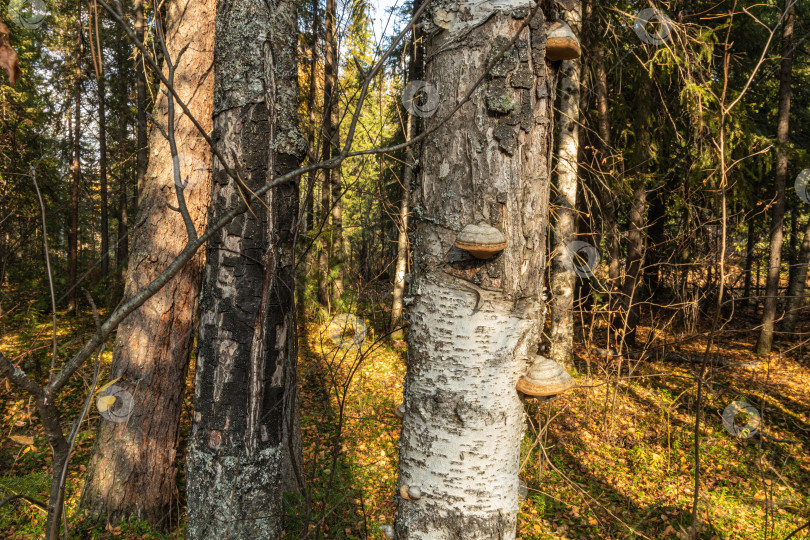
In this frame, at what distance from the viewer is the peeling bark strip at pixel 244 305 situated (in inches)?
92.4

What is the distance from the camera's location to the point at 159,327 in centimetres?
370

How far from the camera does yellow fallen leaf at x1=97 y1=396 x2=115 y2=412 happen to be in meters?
3.59

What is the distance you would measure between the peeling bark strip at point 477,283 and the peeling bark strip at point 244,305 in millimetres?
1223

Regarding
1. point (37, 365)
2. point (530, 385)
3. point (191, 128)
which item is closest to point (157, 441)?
point (191, 128)

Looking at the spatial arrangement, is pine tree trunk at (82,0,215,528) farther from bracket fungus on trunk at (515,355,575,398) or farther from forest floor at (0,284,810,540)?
bracket fungus on trunk at (515,355,575,398)

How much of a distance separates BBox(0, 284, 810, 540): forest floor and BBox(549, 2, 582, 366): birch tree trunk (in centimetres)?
73

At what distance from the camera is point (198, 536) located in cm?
234

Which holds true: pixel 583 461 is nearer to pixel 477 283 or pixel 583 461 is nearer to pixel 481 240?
pixel 477 283

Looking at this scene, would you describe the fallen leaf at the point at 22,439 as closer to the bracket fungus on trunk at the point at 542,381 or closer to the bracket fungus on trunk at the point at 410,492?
the bracket fungus on trunk at the point at 410,492

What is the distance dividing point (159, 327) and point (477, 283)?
11.2 feet

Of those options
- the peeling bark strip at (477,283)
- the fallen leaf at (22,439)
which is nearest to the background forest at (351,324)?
the peeling bark strip at (477,283)

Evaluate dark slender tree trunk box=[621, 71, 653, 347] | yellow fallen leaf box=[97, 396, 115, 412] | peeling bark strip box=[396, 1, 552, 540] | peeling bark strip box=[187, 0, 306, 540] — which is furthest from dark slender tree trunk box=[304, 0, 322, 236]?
dark slender tree trunk box=[621, 71, 653, 347]

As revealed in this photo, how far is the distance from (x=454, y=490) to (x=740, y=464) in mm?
5856

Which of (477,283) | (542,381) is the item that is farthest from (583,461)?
(477,283)
